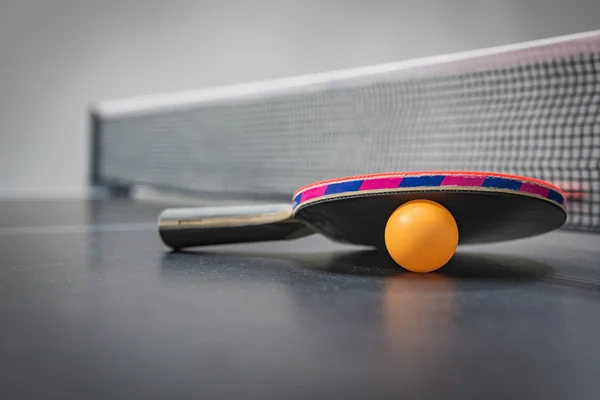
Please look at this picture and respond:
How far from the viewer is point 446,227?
1.02m

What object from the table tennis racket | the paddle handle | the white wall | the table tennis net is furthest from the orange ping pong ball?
the white wall

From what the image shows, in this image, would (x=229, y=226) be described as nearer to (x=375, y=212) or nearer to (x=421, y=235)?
(x=375, y=212)

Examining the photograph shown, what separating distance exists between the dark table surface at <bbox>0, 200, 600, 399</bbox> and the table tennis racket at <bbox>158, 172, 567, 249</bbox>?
72 millimetres

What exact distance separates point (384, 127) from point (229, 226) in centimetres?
190

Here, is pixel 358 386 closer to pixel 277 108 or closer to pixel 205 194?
pixel 277 108

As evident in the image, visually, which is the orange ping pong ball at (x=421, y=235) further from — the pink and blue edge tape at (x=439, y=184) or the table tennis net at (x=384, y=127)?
the table tennis net at (x=384, y=127)

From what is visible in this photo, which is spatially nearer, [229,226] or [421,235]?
[421,235]

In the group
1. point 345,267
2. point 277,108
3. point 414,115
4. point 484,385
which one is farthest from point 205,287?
point 277,108

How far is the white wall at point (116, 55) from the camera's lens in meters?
5.05

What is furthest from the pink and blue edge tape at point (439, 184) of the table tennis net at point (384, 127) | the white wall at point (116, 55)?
the white wall at point (116, 55)

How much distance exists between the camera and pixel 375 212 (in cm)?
110

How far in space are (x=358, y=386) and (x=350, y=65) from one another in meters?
4.45

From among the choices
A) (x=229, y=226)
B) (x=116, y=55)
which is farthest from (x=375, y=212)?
(x=116, y=55)

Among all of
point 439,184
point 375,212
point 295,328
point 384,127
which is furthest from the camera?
point 384,127
